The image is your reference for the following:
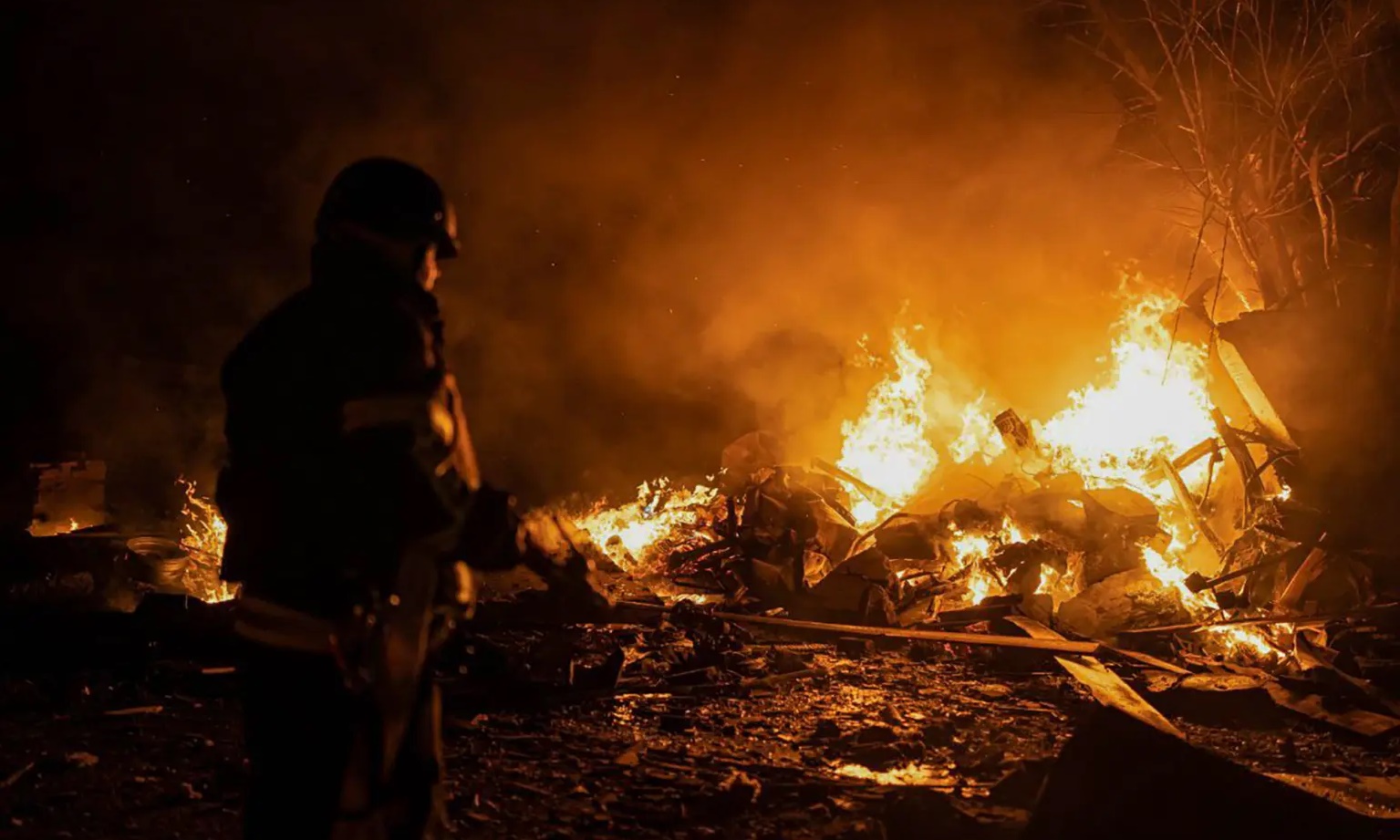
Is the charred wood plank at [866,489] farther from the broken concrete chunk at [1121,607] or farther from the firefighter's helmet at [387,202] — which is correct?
the firefighter's helmet at [387,202]

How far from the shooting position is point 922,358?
11.0 metres

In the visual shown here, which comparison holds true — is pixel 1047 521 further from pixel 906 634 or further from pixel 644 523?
pixel 644 523

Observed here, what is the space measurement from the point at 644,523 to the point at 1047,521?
15.1 feet

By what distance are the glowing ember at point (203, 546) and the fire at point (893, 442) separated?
654cm

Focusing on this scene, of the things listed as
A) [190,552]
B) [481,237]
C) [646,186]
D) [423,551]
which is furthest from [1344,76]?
[190,552]

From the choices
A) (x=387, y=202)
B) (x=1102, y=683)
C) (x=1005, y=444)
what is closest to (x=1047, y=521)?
(x=1005, y=444)

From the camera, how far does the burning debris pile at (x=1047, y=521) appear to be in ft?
22.7

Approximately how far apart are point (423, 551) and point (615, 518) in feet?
26.5

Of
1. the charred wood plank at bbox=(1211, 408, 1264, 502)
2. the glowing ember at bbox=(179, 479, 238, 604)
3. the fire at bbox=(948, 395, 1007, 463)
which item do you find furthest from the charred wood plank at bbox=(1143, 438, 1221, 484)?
the glowing ember at bbox=(179, 479, 238, 604)

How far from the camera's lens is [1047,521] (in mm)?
7918

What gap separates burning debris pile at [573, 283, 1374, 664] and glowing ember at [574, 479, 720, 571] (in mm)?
27

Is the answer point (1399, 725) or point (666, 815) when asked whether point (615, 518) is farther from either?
point (1399, 725)

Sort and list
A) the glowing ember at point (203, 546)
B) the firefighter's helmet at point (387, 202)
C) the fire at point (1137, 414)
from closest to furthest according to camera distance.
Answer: the firefighter's helmet at point (387, 202) < the glowing ember at point (203, 546) < the fire at point (1137, 414)

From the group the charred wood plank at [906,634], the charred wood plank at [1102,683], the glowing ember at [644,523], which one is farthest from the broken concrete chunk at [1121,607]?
the glowing ember at [644,523]
